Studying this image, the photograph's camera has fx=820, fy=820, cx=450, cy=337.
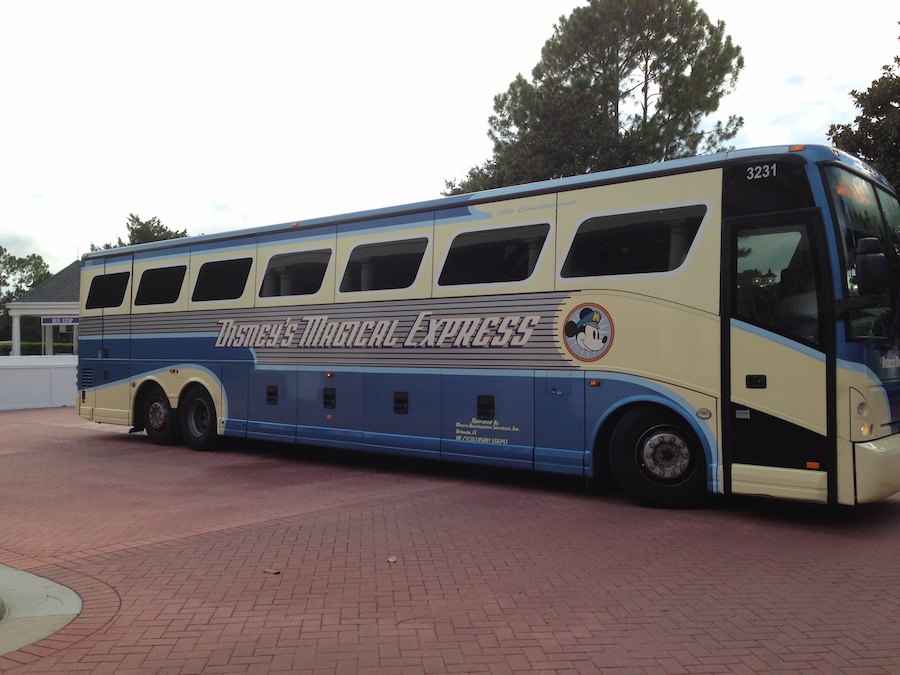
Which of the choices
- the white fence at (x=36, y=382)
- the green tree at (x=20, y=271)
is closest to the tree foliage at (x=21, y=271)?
the green tree at (x=20, y=271)

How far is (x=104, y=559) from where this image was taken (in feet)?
22.2

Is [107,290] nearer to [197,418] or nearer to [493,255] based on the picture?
[197,418]

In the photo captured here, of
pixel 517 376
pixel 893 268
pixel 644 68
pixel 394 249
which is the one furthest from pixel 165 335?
pixel 644 68

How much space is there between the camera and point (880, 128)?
1596 centimetres

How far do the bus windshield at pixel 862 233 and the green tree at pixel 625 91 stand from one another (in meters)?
19.9

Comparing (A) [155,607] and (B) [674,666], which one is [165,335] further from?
(B) [674,666]

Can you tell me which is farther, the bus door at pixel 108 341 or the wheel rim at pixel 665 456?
the bus door at pixel 108 341

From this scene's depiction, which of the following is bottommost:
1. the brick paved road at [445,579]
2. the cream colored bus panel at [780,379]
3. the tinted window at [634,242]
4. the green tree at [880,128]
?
the brick paved road at [445,579]

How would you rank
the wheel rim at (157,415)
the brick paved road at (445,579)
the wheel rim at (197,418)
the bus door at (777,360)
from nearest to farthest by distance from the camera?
the brick paved road at (445,579), the bus door at (777,360), the wheel rim at (197,418), the wheel rim at (157,415)

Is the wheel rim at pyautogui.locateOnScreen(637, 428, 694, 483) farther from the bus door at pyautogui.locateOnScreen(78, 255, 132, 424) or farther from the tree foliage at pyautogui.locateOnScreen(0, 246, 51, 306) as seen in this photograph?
the tree foliage at pyautogui.locateOnScreen(0, 246, 51, 306)

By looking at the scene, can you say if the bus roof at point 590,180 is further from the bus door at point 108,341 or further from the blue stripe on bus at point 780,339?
the bus door at point 108,341

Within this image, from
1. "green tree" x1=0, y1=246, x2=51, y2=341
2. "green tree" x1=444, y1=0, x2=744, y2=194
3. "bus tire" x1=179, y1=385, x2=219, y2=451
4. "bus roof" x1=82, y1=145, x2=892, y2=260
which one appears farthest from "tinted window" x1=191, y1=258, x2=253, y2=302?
"green tree" x1=0, y1=246, x2=51, y2=341

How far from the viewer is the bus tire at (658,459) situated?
8.41 m

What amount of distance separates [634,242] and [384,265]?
12.5 feet
